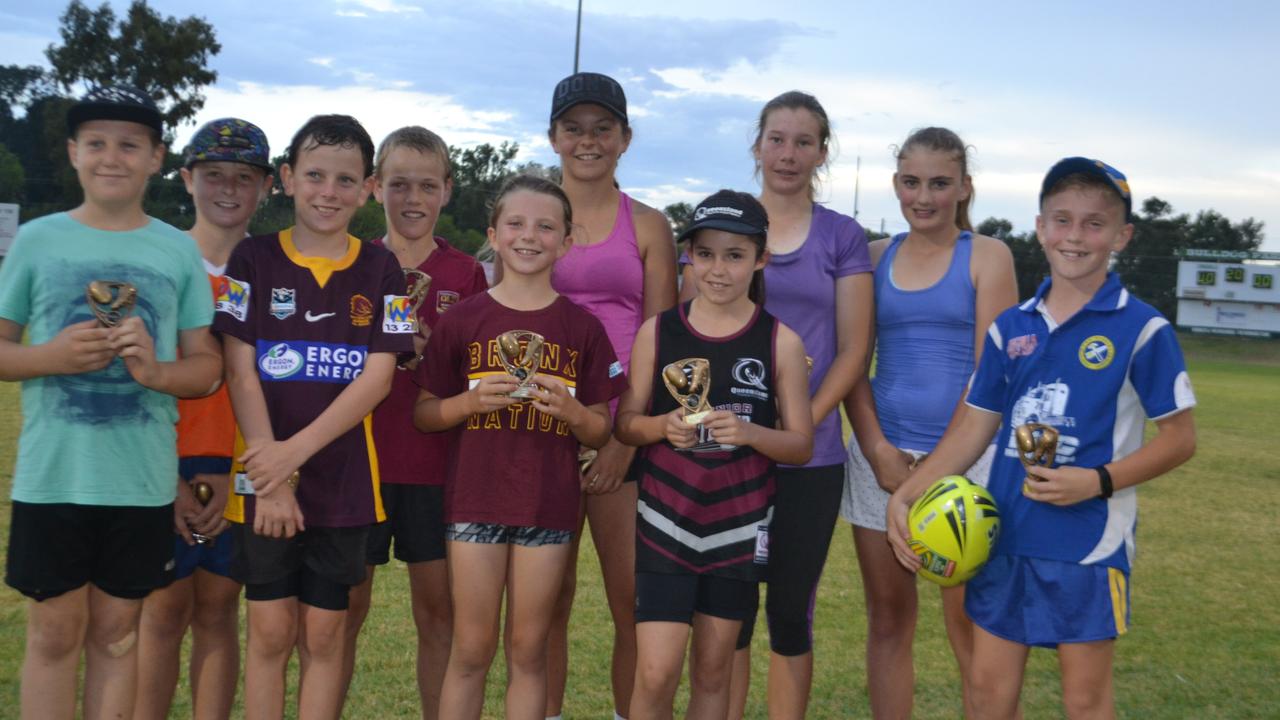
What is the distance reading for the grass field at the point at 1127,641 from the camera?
4.83m

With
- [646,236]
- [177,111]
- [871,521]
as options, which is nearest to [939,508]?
[871,521]

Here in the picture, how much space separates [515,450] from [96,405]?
4.33 feet

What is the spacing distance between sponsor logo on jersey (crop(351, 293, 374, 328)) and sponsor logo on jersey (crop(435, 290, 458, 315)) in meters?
0.48

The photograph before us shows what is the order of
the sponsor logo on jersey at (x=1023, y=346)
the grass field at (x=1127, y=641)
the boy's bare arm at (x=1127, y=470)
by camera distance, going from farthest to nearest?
the grass field at (x=1127, y=641) → the sponsor logo on jersey at (x=1023, y=346) → the boy's bare arm at (x=1127, y=470)

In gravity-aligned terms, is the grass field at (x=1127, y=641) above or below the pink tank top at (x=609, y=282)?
below

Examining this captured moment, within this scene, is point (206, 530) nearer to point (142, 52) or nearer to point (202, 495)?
point (202, 495)

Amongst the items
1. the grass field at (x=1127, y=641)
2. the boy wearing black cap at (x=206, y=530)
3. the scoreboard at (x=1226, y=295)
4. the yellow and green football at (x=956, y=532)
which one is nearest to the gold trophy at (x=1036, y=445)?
the yellow and green football at (x=956, y=532)

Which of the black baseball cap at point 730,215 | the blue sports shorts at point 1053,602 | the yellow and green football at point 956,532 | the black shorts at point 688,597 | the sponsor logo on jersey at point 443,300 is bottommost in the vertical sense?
the black shorts at point 688,597

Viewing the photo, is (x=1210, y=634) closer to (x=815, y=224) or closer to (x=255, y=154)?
(x=815, y=224)

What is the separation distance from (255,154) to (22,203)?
55.2m

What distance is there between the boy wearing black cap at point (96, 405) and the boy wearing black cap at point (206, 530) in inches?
8.5

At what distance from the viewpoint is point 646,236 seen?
13.3 ft

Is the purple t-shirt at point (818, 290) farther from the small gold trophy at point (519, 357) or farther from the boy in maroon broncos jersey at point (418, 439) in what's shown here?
the boy in maroon broncos jersey at point (418, 439)

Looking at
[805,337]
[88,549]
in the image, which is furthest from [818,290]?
[88,549]
